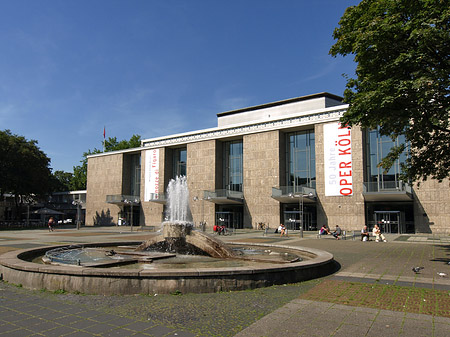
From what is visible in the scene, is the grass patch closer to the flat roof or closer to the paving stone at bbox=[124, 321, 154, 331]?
the paving stone at bbox=[124, 321, 154, 331]

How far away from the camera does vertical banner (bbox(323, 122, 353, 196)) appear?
3959 cm

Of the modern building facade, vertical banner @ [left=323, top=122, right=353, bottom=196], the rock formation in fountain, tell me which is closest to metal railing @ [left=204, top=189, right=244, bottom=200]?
the modern building facade

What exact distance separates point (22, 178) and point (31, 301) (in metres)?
53.1

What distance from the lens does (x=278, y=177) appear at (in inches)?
1745

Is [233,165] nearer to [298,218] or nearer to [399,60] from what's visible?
[298,218]

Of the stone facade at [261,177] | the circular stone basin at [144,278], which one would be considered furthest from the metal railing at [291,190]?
the circular stone basin at [144,278]

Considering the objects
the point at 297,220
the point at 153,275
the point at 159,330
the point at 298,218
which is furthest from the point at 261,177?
the point at 159,330

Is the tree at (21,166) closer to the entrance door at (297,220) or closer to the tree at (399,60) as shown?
the entrance door at (297,220)

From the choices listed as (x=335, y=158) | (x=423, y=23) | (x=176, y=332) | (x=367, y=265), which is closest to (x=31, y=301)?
(x=176, y=332)

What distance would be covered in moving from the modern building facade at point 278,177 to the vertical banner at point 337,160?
0.11m

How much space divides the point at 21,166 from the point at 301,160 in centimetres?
4196

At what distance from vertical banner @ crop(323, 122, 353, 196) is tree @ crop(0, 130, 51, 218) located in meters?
44.3

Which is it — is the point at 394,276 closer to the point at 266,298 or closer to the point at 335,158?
the point at 266,298

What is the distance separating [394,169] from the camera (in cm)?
3769
